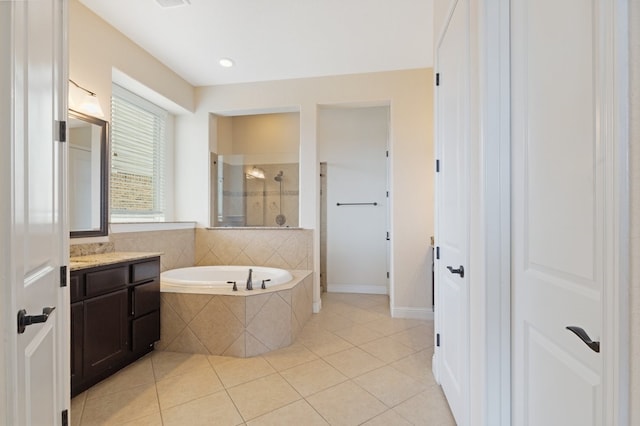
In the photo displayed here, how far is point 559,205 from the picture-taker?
0.91 metres

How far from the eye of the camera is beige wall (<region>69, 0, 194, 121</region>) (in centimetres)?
246

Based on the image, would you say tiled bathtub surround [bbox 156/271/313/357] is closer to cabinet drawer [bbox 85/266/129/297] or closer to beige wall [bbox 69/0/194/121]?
cabinet drawer [bbox 85/266/129/297]

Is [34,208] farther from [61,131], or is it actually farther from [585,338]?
[585,338]

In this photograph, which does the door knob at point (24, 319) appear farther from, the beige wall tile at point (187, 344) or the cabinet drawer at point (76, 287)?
the beige wall tile at point (187, 344)

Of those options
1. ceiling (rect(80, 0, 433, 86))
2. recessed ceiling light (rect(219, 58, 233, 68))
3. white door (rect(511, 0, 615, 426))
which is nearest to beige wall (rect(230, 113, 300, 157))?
ceiling (rect(80, 0, 433, 86))

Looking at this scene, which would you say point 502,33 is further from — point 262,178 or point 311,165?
point 262,178

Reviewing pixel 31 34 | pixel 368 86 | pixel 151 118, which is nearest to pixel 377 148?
pixel 368 86

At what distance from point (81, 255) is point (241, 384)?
162 cm

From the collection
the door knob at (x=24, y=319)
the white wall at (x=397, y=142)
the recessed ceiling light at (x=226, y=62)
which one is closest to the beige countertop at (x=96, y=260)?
the door knob at (x=24, y=319)

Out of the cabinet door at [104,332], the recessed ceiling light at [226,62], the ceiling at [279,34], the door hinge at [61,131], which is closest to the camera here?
the door hinge at [61,131]

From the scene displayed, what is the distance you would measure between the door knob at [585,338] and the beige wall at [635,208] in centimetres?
15

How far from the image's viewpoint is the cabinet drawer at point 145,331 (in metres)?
2.39

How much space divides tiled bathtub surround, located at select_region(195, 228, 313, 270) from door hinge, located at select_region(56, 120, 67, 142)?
103 inches

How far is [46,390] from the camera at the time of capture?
1.13m
